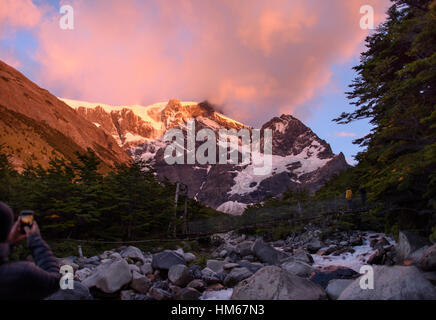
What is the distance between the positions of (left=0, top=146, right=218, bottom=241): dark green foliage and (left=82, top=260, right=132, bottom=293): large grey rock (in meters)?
7.10

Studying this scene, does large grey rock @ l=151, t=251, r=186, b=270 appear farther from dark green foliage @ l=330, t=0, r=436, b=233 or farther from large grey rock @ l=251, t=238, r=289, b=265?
dark green foliage @ l=330, t=0, r=436, b=233

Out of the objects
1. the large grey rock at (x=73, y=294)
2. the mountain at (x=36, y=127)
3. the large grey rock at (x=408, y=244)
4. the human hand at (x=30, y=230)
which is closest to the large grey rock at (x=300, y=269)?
the large grey rock at (x=408, y=244)

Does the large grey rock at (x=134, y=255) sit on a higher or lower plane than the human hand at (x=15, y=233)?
lower

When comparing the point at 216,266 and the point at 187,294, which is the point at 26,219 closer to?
the point at 187,294

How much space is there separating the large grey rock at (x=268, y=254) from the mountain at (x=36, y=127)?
96.5 ft

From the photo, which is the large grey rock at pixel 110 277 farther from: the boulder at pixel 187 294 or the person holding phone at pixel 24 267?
the person holding phone at pixel 24 267

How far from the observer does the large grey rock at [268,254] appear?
597 inches

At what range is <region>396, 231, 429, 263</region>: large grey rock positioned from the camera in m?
8.86

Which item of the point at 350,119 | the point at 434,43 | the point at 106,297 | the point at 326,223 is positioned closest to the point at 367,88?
the point at 350,119

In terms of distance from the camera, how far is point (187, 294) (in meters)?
8.54

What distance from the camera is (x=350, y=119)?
12.4 metres
